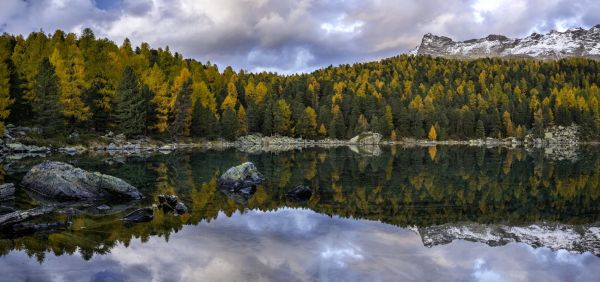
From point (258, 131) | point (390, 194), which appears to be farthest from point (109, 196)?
point (258, 131)

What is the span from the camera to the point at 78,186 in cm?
2470

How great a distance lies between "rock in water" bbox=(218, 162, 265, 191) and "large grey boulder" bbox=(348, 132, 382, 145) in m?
94.2

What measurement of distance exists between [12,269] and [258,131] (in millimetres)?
108051

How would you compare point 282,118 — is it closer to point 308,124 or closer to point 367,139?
point 308,124

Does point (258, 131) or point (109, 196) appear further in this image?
point (258, 131)

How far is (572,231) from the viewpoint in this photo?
1853cm

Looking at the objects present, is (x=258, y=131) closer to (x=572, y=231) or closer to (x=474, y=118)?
(x=474, y=118)

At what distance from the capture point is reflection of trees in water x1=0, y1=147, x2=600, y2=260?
16920 mm

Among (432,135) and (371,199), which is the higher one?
(432,135)

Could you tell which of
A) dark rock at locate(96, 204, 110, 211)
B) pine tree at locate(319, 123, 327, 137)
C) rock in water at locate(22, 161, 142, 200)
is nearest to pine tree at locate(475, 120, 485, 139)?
pine tree at locate(319, 123, 327, 137)

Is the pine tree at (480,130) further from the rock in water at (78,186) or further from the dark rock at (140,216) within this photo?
the dark rock at (140,216)

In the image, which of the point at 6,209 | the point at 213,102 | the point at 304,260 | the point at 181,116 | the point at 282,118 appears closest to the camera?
the point at 304,260

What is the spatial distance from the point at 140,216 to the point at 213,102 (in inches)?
3651

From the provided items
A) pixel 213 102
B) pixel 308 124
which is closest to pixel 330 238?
pixel 213 102
